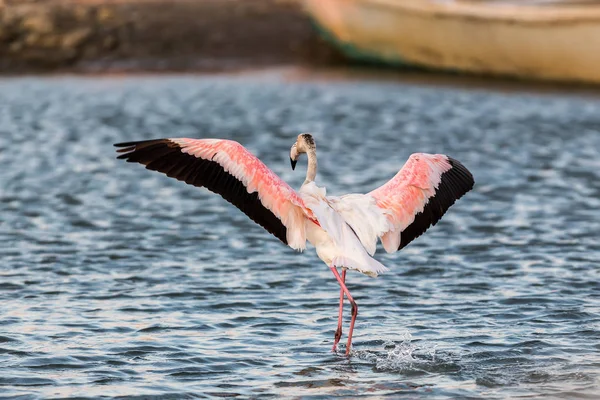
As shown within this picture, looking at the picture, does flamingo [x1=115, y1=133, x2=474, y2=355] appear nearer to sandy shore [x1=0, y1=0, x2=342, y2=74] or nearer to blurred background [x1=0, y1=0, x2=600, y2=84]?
blurred background [x1=0, y1=0, x2=600, y2=84]

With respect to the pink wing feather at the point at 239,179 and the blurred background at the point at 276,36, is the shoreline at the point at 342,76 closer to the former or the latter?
the blurred background at the point at 276,36

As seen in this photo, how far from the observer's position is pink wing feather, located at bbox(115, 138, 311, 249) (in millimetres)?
7918

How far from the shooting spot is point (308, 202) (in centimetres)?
804

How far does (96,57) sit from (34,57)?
5.02 feet

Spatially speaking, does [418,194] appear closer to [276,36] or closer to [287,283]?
[287,283]

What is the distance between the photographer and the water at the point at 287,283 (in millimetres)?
7660

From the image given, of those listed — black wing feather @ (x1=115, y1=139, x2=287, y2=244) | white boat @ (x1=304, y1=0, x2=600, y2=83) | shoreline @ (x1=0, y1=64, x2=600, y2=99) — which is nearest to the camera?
black wing feather @ (x1=115, y1=139, x2=287, y2=244)

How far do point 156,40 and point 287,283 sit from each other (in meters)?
19.8

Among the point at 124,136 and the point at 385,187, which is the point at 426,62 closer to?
the point at 124,136

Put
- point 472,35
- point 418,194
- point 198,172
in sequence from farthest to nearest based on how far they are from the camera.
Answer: point 472,35
point 418,194
point 198,172

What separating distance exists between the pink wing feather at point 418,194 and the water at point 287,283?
30.1 inches

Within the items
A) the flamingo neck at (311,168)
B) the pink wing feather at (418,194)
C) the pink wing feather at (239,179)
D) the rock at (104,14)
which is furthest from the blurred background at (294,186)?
the flamingo neck at (311,168)

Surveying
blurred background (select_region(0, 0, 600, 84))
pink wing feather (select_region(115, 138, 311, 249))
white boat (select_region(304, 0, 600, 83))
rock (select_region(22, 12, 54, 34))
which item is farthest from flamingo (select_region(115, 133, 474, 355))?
rock (select_region(22, 12, 54, 34))

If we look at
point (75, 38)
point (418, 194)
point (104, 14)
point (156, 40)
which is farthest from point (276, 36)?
point (418, 194)
